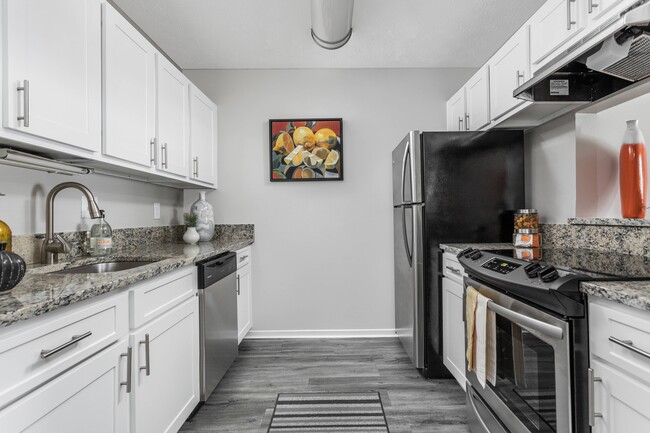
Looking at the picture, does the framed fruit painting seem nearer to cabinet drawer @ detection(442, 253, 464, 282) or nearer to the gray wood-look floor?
cabinet drawer @ detection(442, 253, 464, 282)

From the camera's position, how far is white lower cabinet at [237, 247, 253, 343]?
8.91 ft

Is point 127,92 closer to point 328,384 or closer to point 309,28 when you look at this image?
point 309,28

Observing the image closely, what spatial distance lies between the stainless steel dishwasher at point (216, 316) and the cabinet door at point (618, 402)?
1.76m

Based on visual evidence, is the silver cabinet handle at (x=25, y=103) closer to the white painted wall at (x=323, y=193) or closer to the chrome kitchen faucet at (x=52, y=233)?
the chrome kitchen faucet at (x=52, y=233)

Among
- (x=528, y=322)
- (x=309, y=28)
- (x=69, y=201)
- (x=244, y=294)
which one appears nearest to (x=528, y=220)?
(x=528, y=322)

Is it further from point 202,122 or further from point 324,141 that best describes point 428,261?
point 202,122

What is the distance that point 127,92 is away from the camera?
176 centimetres

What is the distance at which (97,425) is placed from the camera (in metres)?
1.10

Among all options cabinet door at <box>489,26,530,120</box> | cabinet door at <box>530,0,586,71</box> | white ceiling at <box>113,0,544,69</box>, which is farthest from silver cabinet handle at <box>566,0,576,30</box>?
white ceiling at <box>113,0,544,69</box>

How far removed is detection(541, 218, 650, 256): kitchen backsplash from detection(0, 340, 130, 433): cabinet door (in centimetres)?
225

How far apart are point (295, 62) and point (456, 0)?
144 centimetres

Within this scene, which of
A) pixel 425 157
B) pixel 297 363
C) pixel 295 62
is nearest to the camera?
pixel 425 157

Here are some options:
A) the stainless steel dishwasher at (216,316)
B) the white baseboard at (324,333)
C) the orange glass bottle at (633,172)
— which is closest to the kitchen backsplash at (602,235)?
the orange glass bottle at (633,172)

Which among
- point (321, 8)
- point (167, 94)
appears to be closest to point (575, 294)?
point (321, 8)
